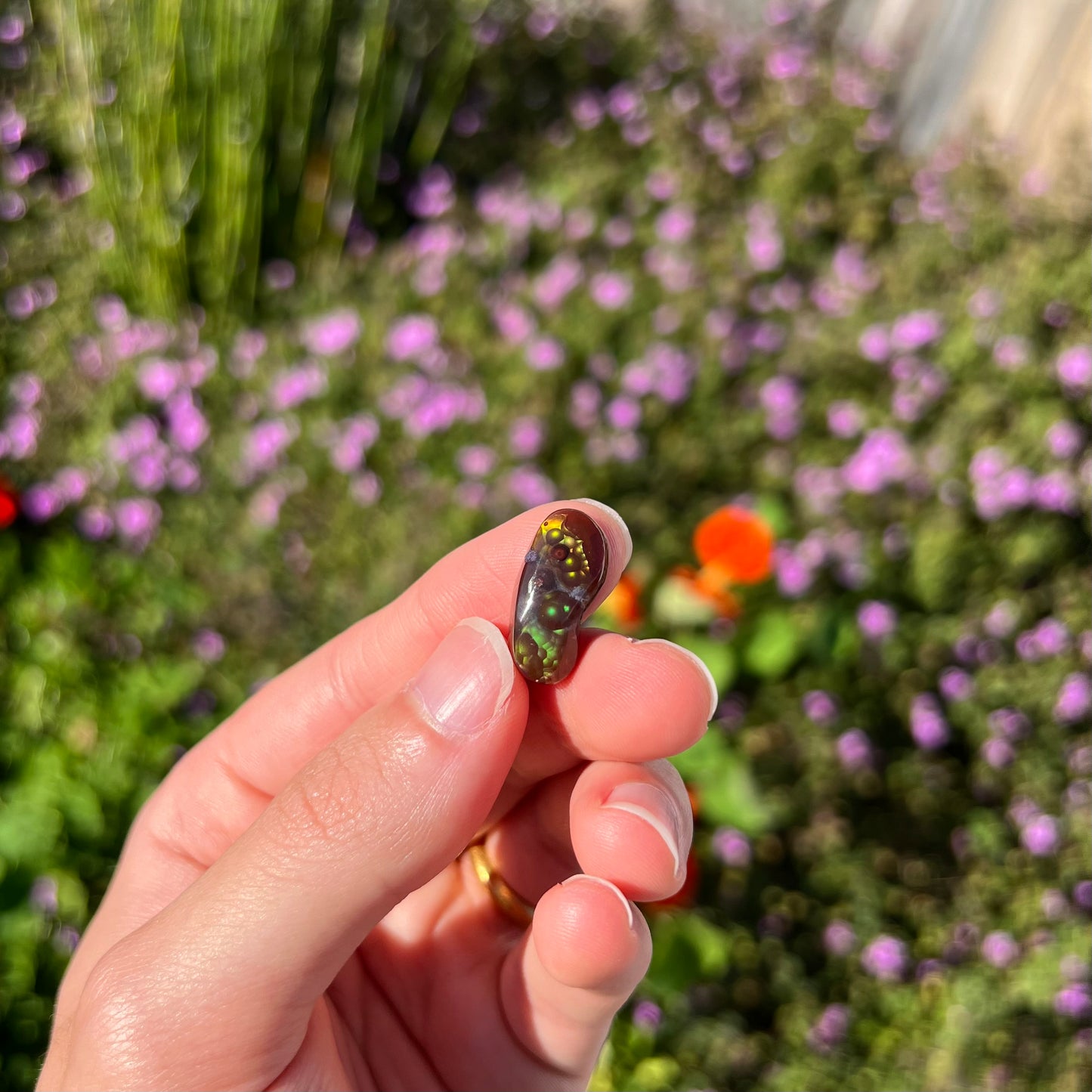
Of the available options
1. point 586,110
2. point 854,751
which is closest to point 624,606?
point 854,751

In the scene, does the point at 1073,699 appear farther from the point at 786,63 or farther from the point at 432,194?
the point at 786,63

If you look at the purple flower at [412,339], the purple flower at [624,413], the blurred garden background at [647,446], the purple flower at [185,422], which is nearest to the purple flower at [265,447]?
the blurred garden background at [647,446]

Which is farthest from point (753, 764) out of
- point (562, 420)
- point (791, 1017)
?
point (562, 420)

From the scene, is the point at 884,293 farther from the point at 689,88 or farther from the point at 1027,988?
the point at 1027,988

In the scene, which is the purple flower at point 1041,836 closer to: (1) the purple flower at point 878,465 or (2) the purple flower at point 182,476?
(1) the purple flower at point 878,465

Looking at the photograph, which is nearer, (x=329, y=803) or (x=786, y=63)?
(x=329, y=803)

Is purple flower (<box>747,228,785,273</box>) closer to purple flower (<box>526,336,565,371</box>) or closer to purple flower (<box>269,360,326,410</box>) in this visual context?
purple flower (<box>526,336,565,371</box>)
